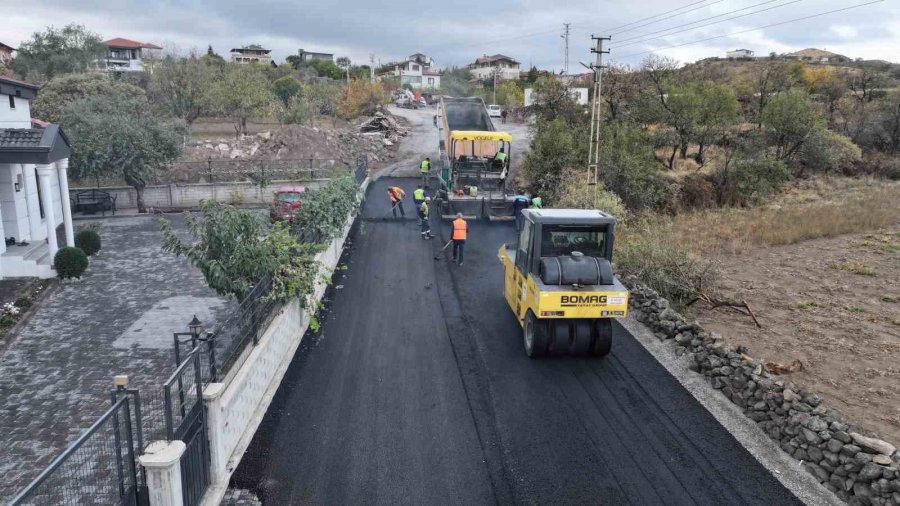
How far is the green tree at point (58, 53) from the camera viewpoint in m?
58.3

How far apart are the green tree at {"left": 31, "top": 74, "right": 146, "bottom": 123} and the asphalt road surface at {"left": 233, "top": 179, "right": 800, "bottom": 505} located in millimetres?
34791

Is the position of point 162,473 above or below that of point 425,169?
below

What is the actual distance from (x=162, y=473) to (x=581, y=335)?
7.56 m

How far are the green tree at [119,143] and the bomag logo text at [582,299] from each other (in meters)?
21.2

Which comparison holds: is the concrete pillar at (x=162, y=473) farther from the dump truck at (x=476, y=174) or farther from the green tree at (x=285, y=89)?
the green tree at (x=285, y=89)

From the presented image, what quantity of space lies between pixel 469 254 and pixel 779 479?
12.0 m

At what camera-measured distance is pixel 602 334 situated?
37.9 ft

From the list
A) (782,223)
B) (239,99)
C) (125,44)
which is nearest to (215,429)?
(782,223)

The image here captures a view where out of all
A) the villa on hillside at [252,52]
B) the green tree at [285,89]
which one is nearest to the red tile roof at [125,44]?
the villa on hillside at [252,52]

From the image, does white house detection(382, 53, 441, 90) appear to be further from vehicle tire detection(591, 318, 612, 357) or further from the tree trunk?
vehicle tire detection(591, 318, 612, 357)

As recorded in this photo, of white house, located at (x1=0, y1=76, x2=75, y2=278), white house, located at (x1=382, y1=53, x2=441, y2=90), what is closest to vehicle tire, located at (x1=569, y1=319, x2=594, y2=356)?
white house, located at (x1=0, y1=76, x2=75, y2=278)

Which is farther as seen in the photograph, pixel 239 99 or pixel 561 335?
pixel 239 99

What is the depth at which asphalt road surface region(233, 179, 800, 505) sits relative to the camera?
7.80 metres

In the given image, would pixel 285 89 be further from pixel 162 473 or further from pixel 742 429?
pixel 162 473
